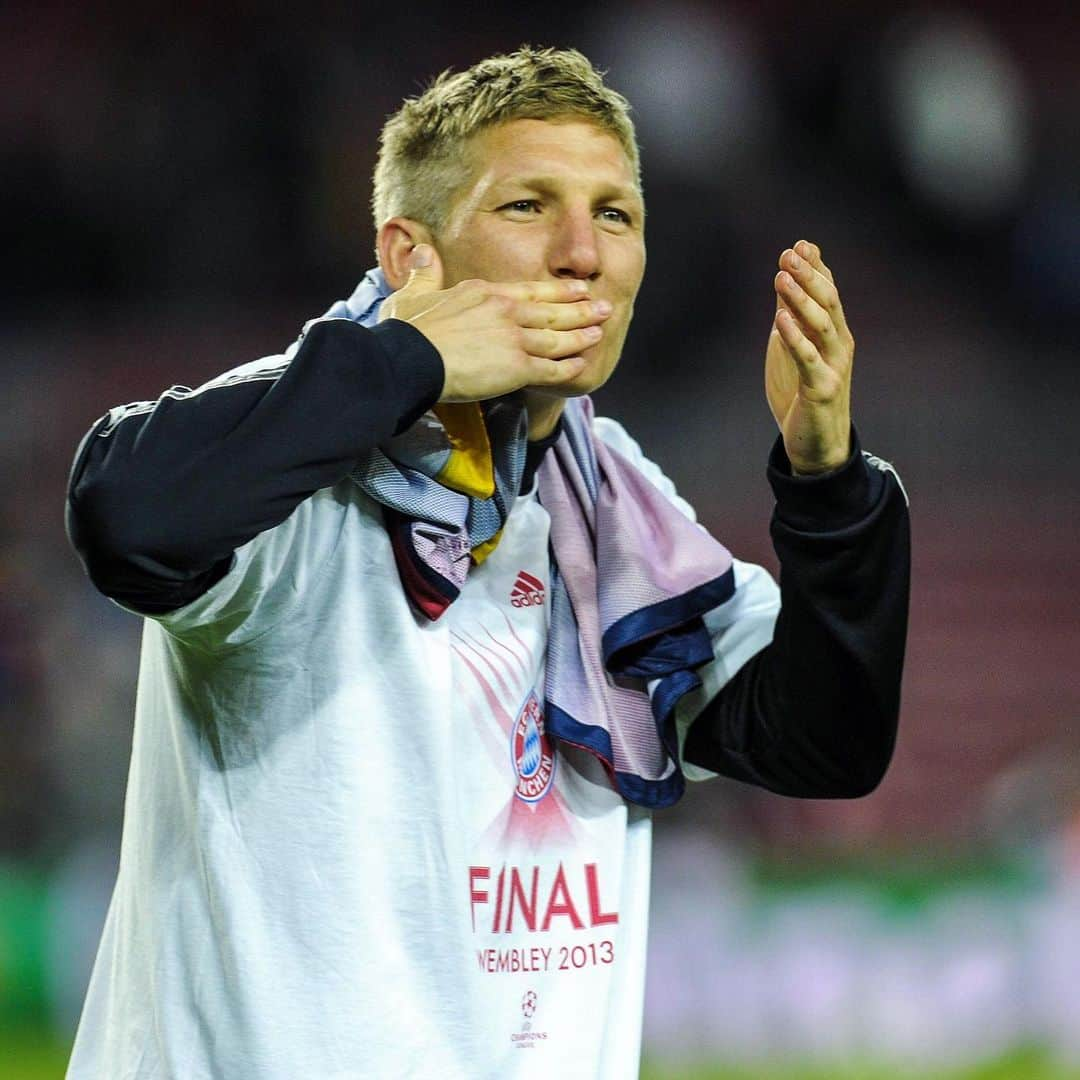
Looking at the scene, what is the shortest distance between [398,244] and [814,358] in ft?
1.60

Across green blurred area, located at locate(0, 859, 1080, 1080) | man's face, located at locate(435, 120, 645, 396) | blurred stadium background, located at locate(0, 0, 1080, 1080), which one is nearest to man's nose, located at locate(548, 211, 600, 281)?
man's face, located at locate(435, 120, 645, 396)

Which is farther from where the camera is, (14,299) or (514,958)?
(14,299)

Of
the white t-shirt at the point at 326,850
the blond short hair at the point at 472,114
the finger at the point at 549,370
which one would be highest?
the blond short hair at the point at 472,114

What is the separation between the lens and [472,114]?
1.91 metres

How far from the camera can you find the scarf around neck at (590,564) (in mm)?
1720

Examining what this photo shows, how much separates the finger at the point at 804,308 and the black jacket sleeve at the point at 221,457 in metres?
0.38

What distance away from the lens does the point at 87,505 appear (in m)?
1.44

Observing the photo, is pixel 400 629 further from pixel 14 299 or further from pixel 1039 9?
pixel 1039 9

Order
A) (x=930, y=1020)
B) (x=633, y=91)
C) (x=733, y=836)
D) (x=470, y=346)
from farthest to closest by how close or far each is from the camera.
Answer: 1. (x=633, y=91)
2. (x=733, y=836)
3. (x=930, y=1020)
4. (x=470, y=346)

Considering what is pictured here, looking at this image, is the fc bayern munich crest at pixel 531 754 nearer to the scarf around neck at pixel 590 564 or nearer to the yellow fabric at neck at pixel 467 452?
the scarf around neck at pixel 590 564

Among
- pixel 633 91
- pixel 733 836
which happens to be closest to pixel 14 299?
pixel 633 91

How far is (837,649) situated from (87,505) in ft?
2.63

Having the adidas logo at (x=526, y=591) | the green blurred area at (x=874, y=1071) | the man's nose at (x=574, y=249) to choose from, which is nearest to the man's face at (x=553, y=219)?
the man's nose at (x=574, y=249)

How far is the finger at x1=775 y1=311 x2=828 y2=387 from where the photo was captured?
1.74 m
